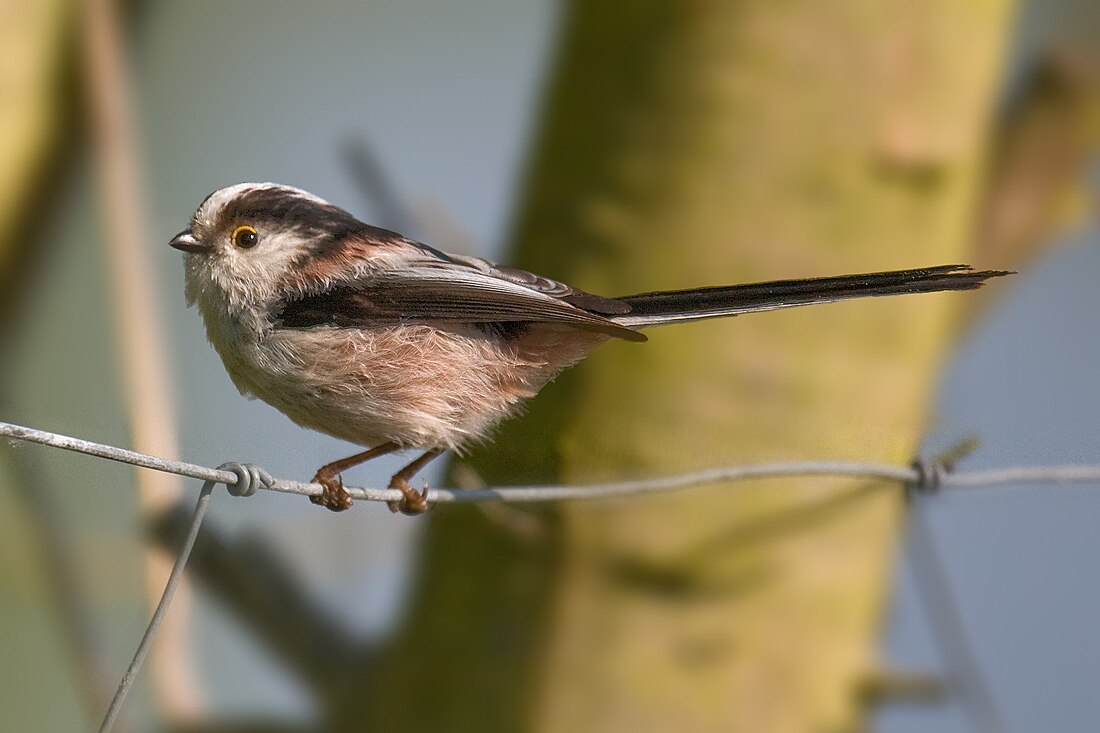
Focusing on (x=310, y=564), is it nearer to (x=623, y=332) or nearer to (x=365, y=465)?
(x=365, y=465)

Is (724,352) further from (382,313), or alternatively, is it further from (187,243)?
(187,243)

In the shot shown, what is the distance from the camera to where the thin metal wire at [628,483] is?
1.13 metres

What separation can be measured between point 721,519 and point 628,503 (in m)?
0.24

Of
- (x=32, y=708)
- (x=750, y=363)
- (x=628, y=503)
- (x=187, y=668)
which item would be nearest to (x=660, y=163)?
(x=750, y=363)

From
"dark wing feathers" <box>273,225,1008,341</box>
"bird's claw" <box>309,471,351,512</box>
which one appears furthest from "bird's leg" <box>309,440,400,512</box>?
"dark wing feathers" <box>273,225,1008,341</box>

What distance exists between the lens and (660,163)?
3.10 m

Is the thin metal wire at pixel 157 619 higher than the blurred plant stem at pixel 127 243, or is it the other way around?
the blurred plant stem at pixel 127 243

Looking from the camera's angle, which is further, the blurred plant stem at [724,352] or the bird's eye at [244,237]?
the blurred plant stem at [724,352]

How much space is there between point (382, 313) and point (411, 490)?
0.32m

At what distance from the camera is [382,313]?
203 centimetres

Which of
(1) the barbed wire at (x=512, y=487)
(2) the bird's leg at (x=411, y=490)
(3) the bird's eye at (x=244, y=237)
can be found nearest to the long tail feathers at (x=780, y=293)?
(1) the barbed wire at (x=512, y=487)

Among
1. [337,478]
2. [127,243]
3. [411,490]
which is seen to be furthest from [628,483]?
[127,243]

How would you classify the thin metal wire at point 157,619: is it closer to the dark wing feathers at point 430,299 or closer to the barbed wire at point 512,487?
the barbed wire at point 512,487

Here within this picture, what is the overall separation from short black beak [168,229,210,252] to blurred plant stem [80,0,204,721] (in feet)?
1.17
